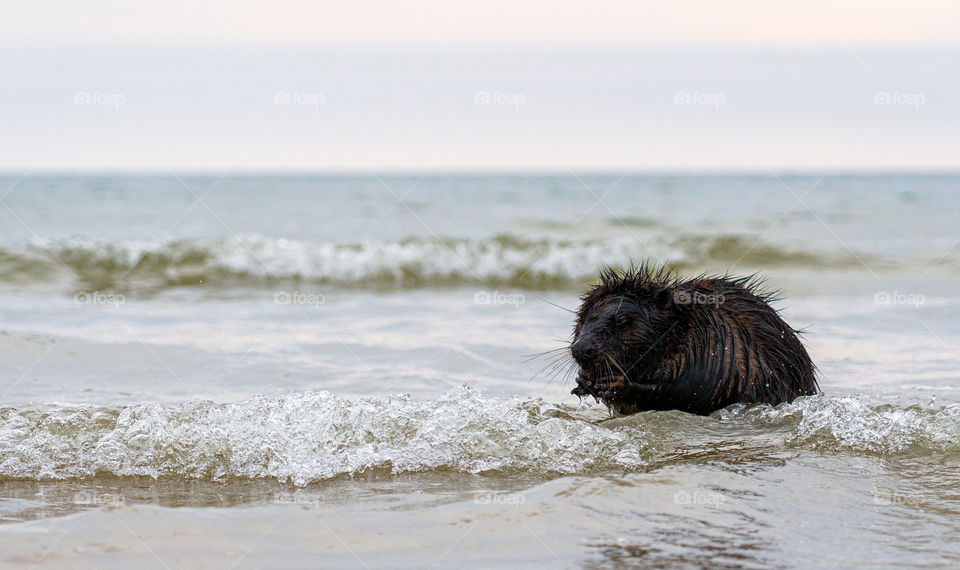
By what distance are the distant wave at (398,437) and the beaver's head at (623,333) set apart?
0.29 meters

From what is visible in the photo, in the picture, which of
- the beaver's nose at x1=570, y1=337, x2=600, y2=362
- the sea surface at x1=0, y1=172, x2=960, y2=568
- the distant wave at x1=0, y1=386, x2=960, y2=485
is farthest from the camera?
the beaver's nose at x1=570, y1=337, x2=600, y2=362

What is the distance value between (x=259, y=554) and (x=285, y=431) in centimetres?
150

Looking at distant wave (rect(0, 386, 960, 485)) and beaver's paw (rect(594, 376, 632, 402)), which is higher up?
beaver's paw (rect(594, 376, 632, 402))

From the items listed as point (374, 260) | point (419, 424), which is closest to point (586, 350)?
point (419, 424)

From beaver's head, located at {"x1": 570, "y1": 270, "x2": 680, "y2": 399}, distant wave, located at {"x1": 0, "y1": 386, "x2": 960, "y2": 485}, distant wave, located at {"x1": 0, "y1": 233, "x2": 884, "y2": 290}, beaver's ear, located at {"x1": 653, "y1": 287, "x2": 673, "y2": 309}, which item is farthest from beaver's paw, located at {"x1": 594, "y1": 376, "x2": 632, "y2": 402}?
distant wave, located at {"x1": 0, "y1": 233, "x2": 884, "y2": 290}

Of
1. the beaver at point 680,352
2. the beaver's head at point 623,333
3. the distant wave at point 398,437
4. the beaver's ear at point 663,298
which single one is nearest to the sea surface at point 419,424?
the distant wave at point 398,437

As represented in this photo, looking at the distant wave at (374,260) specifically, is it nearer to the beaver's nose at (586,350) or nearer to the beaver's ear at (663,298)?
the beaver's ear at (663,298)

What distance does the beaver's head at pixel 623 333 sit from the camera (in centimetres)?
536

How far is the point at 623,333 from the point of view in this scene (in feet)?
17.8

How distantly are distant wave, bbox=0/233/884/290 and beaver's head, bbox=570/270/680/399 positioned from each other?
8.32 meters

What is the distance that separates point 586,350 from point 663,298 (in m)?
0.62

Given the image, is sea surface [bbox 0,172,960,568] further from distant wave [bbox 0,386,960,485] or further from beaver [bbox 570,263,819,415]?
beaver [bbox 570,263,819,415]

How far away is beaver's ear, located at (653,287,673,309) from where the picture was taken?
18.2 feet

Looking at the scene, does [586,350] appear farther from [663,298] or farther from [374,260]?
[374,260]
